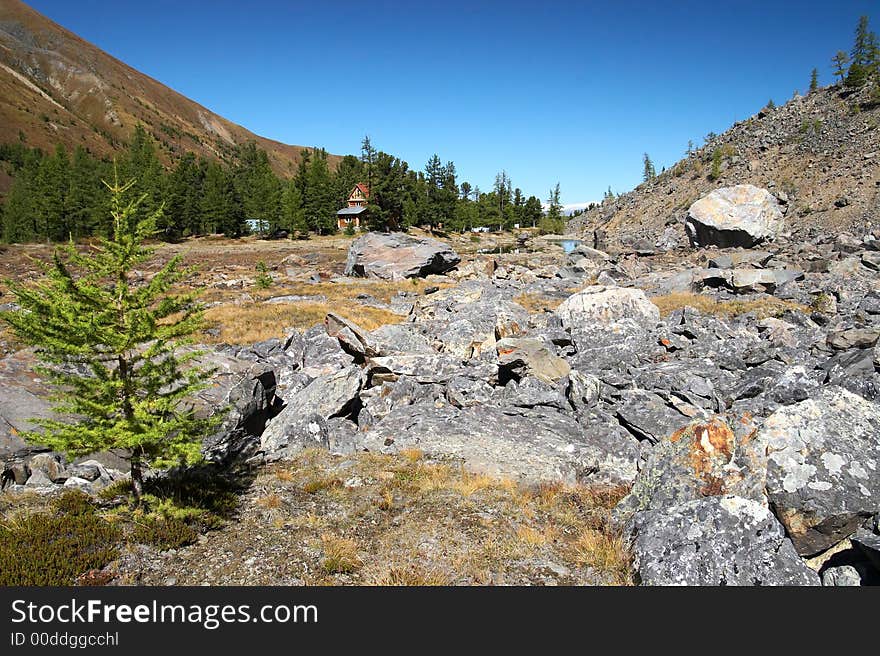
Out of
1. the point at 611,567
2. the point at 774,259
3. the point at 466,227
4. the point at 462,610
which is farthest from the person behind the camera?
the point at 466,227

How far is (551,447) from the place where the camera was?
1240 centimetres

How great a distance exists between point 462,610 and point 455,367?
11573mm

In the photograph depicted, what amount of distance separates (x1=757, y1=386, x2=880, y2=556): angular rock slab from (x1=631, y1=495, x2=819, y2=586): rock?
2.00ft

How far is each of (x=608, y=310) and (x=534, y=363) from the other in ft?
27.0

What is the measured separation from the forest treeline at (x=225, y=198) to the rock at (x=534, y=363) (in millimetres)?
67729

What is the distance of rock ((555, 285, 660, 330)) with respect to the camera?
22609 millimetres

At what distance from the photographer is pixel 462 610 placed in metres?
6.18

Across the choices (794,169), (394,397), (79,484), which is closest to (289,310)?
(394,397)

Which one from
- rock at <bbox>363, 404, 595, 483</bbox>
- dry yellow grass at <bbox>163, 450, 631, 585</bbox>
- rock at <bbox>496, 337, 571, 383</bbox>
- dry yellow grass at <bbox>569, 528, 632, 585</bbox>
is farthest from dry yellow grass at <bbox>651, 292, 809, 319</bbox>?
dry yellow grass at <bbox>569, 528, 632, 585</bbox>

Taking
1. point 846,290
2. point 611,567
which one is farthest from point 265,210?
point 611,567

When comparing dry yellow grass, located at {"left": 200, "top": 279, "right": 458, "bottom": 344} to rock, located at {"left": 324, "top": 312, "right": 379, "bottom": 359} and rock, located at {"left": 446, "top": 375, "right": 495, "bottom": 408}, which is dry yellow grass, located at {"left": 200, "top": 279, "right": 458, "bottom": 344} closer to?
rock, located at {"left": 324, "top": 312, "right": 379, "bottom": 359}

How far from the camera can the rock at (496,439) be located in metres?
11.5

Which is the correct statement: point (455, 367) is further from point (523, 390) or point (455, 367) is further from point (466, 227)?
point (466, 227)

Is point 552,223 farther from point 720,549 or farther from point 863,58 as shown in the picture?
point 720,549
